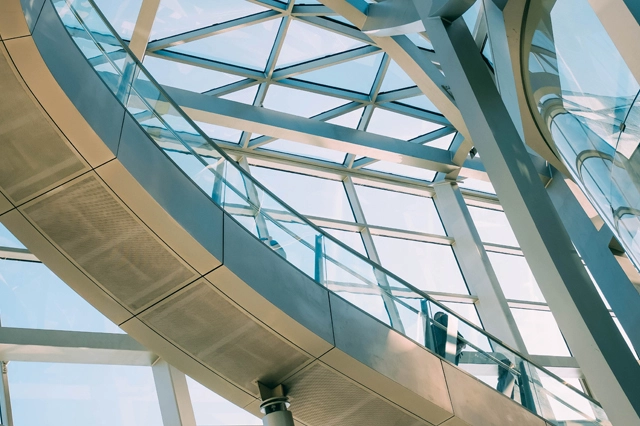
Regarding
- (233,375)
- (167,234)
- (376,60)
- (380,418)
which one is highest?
(376,60)

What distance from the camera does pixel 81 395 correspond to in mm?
12422

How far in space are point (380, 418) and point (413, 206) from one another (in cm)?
1283

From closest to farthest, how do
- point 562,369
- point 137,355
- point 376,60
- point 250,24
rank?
point 137,355
point 250,24
point 376,60
point 562,369

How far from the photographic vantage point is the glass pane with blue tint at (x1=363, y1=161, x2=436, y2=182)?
22734mm

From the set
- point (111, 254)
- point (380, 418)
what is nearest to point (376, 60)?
point (380, 418)

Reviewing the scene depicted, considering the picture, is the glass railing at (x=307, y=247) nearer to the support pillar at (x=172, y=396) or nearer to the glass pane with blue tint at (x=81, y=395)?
the support pillar at (x=172, y=396)

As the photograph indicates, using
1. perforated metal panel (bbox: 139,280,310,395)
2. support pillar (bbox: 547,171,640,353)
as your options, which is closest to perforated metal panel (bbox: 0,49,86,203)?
perforated metal panel (bbox: 139,280,310,395)

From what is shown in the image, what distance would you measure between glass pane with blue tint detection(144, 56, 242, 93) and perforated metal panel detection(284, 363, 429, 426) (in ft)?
34.4

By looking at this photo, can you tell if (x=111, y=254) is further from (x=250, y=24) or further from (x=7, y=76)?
(x=250, y=24)

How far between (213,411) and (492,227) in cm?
1392

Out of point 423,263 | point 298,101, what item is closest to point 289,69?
point 298,101

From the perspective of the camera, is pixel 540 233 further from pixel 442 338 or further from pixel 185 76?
pixel 185 76

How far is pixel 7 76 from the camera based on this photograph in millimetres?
6688

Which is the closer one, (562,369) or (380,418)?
(380,418)
